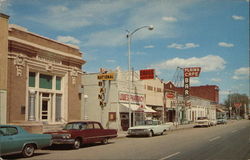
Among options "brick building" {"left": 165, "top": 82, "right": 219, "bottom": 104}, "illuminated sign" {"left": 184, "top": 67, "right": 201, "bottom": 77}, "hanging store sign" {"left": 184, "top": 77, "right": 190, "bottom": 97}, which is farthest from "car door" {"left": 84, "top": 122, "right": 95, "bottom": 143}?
"brick building" {"left": 165, "top": 82, "right": 219, "bottom": 104}

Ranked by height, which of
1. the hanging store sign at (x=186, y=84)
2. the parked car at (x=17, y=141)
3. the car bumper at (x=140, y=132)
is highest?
the hanging store sign at (x=186, y=84)

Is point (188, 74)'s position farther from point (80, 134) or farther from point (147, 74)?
point (80, 134)

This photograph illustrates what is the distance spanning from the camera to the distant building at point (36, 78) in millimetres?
20688

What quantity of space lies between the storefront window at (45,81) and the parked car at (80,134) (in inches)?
337

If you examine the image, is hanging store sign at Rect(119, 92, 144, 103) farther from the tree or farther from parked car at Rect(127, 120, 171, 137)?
the tree

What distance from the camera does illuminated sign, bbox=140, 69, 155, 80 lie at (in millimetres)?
35797

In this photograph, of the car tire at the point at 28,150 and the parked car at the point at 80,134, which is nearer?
the car tire at the point at 28,150

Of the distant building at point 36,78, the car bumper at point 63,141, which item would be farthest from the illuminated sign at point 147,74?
the car bumper at point 63,141

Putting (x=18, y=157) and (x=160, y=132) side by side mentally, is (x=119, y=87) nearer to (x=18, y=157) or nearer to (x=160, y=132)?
(x=160, y=132)

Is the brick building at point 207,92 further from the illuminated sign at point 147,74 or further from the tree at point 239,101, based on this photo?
the illuminated sign at point 147,74

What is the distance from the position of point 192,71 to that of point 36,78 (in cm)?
3804

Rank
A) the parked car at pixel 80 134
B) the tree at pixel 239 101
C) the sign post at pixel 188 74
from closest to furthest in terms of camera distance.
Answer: the parked car at pixel 80 134 → the sign post at pixel 188 74 → the tree at pixel 239 101

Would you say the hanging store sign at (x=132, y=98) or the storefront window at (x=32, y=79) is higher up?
the storefront window at (x=32, y=79)

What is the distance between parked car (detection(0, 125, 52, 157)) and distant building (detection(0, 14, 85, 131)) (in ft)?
27.7
